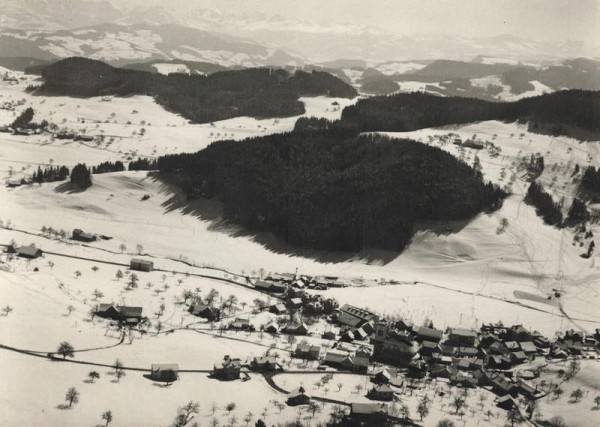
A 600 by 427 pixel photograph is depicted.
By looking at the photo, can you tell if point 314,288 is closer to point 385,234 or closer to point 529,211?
point 385,234

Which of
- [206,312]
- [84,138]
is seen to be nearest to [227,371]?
[206,312]

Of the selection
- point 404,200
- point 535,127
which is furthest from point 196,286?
point 535,127

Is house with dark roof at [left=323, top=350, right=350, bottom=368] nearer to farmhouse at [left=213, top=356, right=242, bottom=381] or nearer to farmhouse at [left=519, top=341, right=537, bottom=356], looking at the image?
farmhouse at [left=213, top=356, right=242, bottom=381]

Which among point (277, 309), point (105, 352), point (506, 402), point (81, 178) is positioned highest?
point (81, 178)

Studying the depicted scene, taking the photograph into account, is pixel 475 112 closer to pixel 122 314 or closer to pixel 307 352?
pixel 307 352

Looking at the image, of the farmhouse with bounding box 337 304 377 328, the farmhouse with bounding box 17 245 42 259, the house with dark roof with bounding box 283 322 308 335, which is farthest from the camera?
the farmhouse with bounding box 17 245 42 259

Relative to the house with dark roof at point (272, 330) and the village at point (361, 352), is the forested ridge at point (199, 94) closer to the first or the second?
the village at point (361, 352)

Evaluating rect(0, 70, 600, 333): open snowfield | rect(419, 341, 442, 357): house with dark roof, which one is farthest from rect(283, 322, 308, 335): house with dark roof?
rect(0, 70, 600, 333): open snowfield
